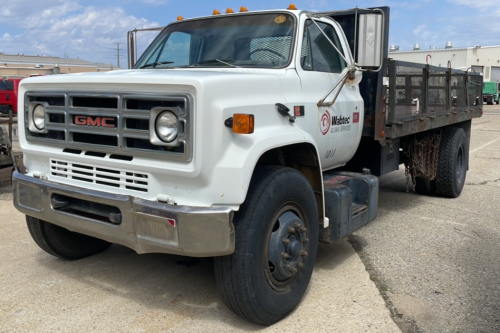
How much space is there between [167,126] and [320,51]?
1909mm

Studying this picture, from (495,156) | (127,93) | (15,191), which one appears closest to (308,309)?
(127,93)

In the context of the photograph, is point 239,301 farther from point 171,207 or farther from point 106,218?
point 106,218

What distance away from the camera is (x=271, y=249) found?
3383 millimetres

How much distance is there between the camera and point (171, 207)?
2998 mm

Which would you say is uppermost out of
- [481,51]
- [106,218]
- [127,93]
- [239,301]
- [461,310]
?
[481,51]

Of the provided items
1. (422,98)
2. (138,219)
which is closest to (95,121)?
(138,219)

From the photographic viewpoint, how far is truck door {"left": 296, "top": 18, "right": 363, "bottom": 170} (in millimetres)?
4074

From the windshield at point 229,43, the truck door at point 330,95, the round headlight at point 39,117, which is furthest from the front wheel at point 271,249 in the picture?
the round headlight at point 39,117

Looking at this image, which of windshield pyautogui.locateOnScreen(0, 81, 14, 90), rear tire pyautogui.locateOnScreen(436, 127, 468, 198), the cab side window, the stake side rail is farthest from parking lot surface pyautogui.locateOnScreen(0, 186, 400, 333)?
windshield pyautogui.locateOnScreen(0, 81, 14, 90)

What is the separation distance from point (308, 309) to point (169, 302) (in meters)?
1.05

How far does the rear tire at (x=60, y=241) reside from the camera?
4.29 m

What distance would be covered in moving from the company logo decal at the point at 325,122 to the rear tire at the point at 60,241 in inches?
93.4

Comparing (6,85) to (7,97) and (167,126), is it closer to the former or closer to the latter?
(7,97)

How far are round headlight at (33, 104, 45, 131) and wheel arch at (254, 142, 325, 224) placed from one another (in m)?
1.65
